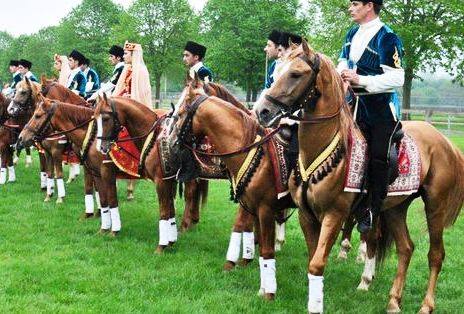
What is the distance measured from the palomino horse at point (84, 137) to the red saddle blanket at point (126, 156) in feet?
0.74

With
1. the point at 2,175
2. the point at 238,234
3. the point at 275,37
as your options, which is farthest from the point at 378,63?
the point at 2,175

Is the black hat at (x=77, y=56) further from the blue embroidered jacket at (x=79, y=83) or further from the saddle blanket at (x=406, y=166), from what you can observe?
the saddle blanket at (x=406, y=166)

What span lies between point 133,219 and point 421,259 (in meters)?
5.27

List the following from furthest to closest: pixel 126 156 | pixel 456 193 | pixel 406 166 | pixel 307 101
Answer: pixel 126 156 → pixel 456 193 → pixel 406 166 → pixel 307 101

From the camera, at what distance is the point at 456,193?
6.47m

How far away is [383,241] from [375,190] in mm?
1594

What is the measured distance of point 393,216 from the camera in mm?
6566

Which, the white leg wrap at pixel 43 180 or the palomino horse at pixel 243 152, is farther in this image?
the white leg wrap at pixel 43 180

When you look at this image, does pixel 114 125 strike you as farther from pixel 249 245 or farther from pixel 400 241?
pixel 400 241

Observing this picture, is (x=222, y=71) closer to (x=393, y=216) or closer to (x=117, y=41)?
(x=117, y=41)

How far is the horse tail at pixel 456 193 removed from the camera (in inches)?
253

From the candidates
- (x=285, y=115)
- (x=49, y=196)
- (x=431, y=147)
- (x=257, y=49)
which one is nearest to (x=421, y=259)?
(x=431, y=147)

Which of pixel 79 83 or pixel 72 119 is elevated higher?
pixel 79 83

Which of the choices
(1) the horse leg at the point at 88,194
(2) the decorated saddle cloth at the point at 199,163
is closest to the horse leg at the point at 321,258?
(2) the decorated saddle cloth at the point at 199,163
